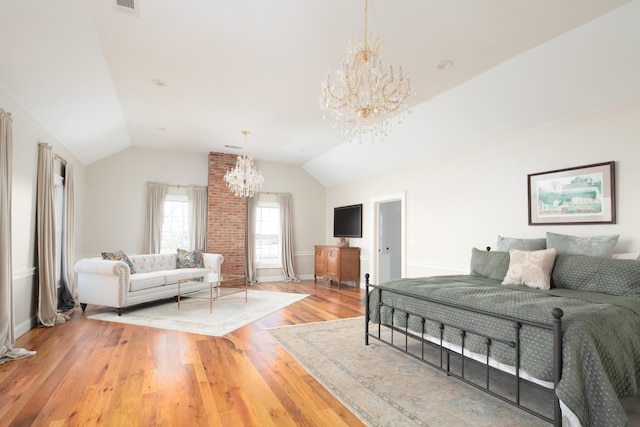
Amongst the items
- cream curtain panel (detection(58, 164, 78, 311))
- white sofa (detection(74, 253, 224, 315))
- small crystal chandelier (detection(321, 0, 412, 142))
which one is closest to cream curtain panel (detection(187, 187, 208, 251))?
white sofa (detection(74, 253, 224, 315))

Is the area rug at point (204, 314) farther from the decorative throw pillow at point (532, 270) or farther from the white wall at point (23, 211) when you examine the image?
the decorative throw pillow at point (532, 270)

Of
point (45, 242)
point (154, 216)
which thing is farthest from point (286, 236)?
point (45, 242)

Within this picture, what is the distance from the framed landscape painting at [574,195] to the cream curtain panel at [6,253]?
562 cm

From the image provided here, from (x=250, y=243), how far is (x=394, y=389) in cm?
620

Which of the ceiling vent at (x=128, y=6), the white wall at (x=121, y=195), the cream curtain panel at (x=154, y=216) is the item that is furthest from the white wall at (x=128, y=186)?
the ceiling vent at (x=128, y=6)

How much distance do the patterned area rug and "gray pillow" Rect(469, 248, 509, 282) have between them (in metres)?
1.37

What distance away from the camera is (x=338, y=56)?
349cm

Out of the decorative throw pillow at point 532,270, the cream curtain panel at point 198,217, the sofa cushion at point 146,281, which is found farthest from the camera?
the cream curtain panel at point 198,217

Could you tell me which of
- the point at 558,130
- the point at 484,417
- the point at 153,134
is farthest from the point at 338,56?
the point at 153,134

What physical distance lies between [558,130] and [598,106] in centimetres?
45

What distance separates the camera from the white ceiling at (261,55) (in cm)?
274

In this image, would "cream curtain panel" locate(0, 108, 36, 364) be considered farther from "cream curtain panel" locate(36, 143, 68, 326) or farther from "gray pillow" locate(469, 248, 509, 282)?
"gray pillow" locate(469, 248, 509, 282)

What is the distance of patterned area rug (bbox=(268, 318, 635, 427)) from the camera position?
222 centimetres

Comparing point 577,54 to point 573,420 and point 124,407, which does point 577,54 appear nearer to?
point 573,420
